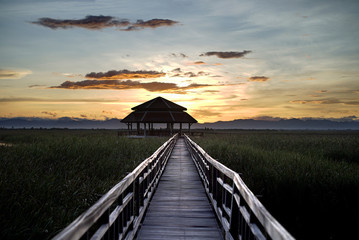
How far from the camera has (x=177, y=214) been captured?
230 inches

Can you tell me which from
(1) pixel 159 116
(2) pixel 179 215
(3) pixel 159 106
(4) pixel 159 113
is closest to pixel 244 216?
(2) pixel 179 215

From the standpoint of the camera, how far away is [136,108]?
131 ft

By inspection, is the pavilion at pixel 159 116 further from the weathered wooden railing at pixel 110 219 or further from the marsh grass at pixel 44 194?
the weathered wooden railing at pixel 110 219

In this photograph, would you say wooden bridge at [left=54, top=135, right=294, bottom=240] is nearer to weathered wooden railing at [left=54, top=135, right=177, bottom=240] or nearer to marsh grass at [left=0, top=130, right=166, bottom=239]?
weathered wooden railing at [left=54, top=135, right=177, bottom=240]

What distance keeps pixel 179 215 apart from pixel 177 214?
0.08 m

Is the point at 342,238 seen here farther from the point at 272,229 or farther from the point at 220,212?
the point at 272,229

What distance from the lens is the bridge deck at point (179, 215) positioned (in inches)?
187

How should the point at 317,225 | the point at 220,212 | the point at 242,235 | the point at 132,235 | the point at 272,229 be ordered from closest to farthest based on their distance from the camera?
the point at 272,229
the point at 242,235
the point at 132,235
the point at 220,212
the point at 317,225

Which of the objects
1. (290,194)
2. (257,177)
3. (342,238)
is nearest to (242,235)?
(342,238)

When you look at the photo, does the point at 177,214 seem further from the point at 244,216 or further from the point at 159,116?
the point at 159,116

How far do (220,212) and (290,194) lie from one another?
2980 millimetres

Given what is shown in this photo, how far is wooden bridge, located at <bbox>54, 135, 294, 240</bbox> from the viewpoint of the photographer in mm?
2479

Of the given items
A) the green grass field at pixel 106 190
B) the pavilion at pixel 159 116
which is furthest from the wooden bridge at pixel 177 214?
the pavilion at pixel 159 116

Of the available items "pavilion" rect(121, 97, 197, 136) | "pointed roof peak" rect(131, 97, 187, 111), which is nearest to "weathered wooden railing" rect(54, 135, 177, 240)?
"pavilion" rect(121, 97, 197, 136)
